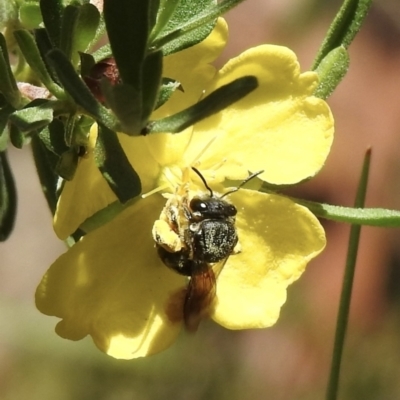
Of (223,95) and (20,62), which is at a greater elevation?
(223,95)

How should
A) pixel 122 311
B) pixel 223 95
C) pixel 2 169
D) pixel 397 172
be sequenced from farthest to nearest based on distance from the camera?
pixel 397 172 → pixel 2 169 → pixel 122 311 → pixel 223 95

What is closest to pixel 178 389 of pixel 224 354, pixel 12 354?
pixel 224 354

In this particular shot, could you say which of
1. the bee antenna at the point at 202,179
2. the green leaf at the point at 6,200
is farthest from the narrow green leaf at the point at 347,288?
the green leaf at the point at 6,200

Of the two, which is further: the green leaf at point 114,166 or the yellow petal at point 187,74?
the yellow petal at point 187,74

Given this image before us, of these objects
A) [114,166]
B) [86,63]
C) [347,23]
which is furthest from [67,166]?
[347,23]

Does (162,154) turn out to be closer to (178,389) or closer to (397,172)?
(178,389)

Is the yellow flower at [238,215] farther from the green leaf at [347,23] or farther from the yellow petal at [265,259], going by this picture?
the green leaf at [347,23]
